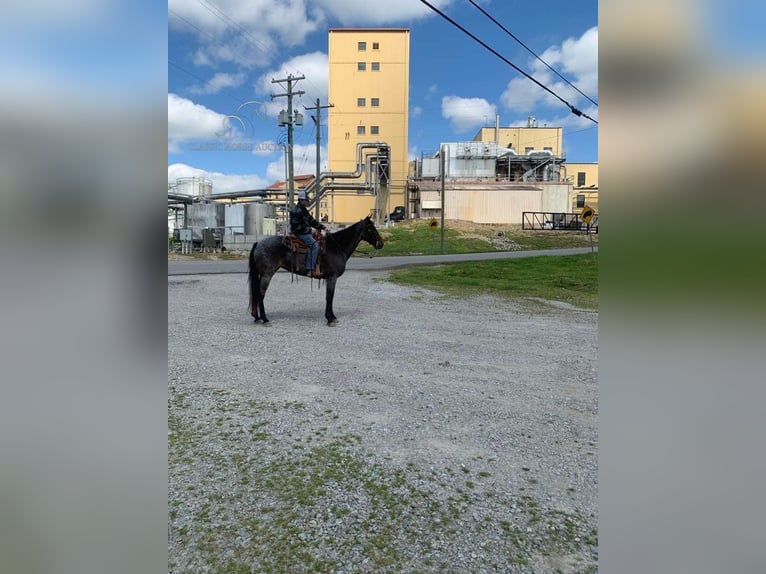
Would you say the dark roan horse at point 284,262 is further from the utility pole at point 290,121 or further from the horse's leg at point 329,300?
the utility pole at point 290,121

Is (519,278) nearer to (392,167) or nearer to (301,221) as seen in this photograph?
(301,221)

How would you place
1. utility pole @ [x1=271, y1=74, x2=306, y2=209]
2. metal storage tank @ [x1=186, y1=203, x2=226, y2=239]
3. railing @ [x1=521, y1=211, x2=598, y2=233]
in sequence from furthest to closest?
railing @ [x1=521, y1=211, x2=598, y2=233], metal storage tank @ [x1=186, y1=203, x2=226, y2=239], utility pole @ [x1=271, y1=74, x2=306, y2=209]

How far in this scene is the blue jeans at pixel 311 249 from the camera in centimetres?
812

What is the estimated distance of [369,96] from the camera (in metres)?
44.8

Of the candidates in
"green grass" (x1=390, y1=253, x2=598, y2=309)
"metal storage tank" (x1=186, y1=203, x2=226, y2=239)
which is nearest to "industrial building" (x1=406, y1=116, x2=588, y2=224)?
"metal storage tank" (x1=186, y1=203, x2=226, y2=239)

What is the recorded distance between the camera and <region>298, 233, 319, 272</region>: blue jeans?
8.12 m

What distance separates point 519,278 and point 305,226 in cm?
1045

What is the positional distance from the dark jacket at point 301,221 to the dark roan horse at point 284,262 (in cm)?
41

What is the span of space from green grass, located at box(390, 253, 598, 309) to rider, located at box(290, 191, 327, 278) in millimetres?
5615

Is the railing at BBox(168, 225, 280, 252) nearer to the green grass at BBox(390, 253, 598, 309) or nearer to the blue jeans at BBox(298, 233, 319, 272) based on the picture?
the green grass at BBox(390, 253, 598, 309)

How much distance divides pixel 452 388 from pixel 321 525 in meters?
2.58

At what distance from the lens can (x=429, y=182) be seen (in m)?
41.1
